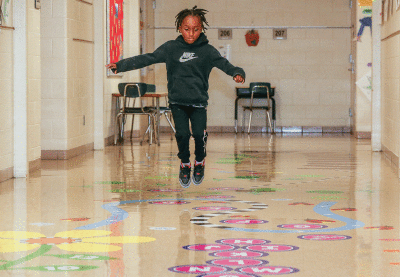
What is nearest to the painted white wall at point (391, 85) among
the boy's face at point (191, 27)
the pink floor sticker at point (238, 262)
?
the boy's face at point (191, 27)

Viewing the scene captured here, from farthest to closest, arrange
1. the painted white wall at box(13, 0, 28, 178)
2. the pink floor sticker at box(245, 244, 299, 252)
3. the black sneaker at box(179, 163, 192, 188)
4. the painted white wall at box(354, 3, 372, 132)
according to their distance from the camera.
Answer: the painted white wall at box(354, 3, 372, 132)
the painted white wall at box(13, 0, 28, 178)
the black sneaker at box(179, 163, 192, 188)
the pink floor sticker at box(245, 244, 299, 252)

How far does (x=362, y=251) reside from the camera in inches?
109

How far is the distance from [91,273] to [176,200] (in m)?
1.86

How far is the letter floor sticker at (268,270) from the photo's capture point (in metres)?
2.46

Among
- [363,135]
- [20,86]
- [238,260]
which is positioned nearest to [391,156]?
[20,86]

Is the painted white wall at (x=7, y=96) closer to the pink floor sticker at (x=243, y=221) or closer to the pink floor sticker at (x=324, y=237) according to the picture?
the pink floor sticker at (x=243, y=221)

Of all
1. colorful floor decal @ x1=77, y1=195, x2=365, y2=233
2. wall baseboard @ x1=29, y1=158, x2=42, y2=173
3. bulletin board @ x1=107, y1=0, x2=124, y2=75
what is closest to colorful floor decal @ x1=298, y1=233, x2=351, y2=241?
colorful floor decal @ x1=77, y1=195, x2=365, y2=233

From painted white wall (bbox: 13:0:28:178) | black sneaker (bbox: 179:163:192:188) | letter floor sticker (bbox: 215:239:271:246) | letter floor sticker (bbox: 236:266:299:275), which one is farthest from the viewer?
painted white wall (bbox: 13:0:28:178)

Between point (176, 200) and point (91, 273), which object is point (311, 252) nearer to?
point (91, 273)

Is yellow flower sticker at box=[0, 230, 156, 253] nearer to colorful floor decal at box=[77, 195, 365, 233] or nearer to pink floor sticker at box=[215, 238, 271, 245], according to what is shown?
colorful floor decal at box=[77, 195, 365, 233]

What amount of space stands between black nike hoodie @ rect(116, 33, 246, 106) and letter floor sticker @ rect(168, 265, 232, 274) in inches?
80.9

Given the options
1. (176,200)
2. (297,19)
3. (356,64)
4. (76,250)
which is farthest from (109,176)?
(297,19)

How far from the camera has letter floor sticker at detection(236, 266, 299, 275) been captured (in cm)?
246

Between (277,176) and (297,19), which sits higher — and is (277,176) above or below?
below
